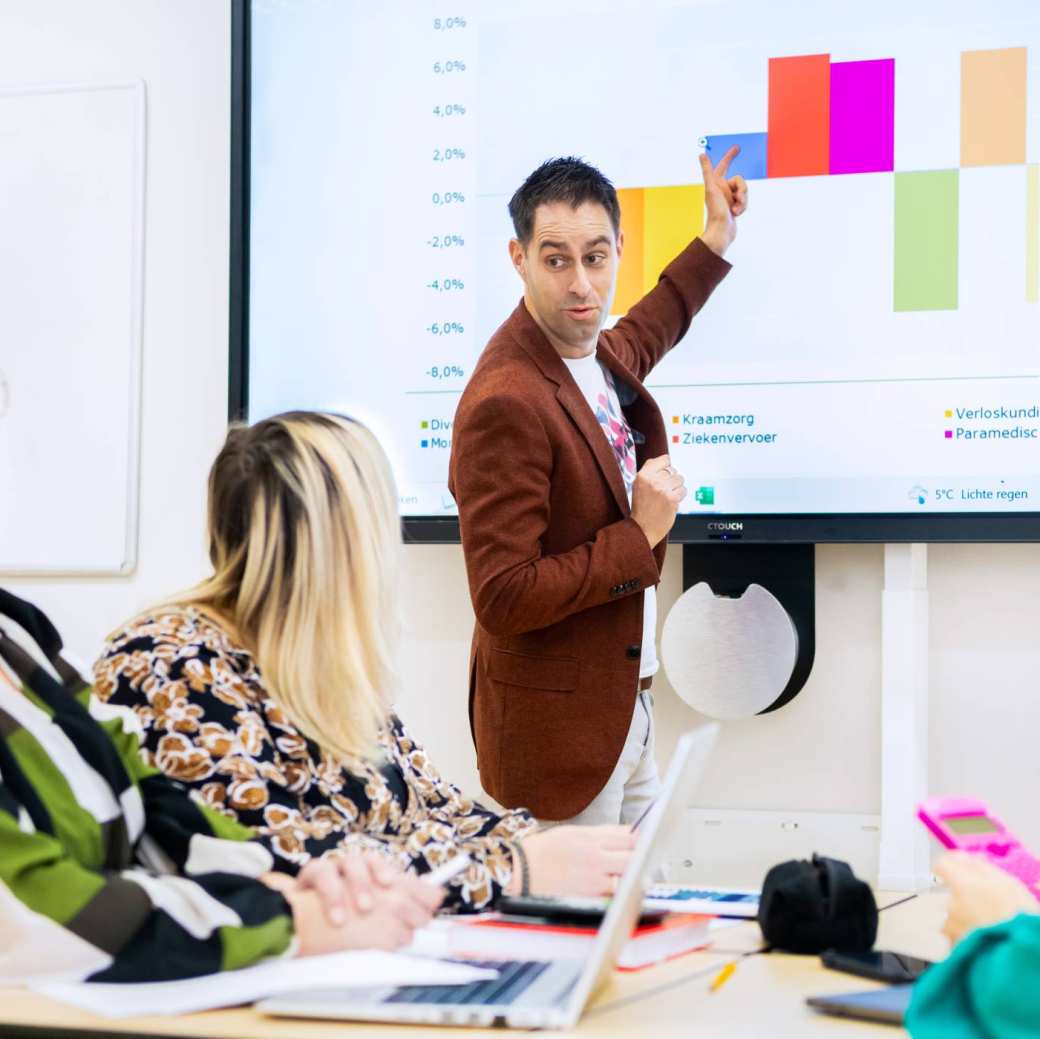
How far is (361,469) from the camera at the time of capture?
1.52 m

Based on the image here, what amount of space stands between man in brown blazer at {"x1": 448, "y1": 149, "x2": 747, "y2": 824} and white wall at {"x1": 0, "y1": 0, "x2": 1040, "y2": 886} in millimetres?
489

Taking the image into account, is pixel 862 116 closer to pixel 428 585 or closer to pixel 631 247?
pixel 631 247

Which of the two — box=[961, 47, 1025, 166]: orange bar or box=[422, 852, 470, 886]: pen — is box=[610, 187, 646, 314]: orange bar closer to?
box=[961, 47, 1025, 166]: orange bar

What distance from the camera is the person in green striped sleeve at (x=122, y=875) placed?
1.11 m

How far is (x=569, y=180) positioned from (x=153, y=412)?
1.36 metres

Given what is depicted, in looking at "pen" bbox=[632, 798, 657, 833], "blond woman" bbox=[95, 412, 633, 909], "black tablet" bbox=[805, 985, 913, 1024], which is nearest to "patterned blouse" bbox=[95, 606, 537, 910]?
"blond woman" bbox=[95, 412, 633, 909]

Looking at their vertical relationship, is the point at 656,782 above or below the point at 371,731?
below

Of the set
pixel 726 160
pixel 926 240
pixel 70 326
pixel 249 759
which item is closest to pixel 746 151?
pixel 726 160

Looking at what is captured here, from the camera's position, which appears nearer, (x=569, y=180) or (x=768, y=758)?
(x=569, y=180)

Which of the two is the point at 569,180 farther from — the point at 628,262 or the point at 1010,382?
the point at 1010,382

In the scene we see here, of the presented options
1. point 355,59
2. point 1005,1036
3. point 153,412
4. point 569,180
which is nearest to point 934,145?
point 569,180

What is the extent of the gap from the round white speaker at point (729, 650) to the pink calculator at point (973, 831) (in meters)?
1.34

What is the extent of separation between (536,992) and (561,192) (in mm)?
1568

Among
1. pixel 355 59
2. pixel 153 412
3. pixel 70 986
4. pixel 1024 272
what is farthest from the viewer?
pixel 153 412
